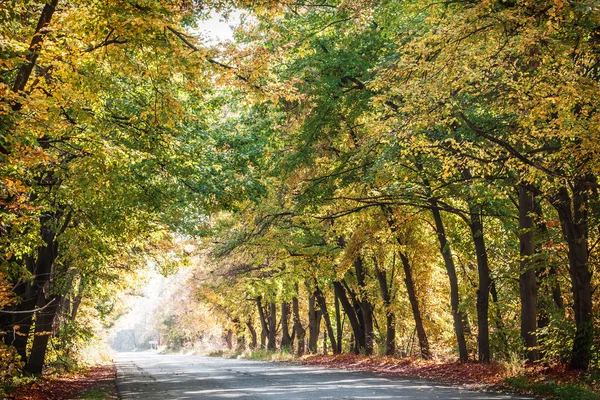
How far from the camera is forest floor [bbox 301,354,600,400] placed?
10.9m

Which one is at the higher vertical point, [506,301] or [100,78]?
[100,78]

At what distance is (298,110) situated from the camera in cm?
1669

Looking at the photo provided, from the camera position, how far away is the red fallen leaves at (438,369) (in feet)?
47.5

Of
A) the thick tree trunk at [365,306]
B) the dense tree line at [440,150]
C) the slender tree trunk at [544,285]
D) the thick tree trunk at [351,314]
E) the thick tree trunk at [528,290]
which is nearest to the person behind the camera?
the dense tree line at [440,150]

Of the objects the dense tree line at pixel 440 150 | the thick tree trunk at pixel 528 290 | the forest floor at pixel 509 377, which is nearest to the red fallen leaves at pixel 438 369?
the forest floor at pixel 509 377

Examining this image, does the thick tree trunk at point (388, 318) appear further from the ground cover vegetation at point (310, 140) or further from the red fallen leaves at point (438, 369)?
the red fallen leaves at point (438, 369)

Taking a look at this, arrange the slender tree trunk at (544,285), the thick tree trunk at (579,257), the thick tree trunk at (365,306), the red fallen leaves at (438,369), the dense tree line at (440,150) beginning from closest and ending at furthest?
the dense tree line at (440,150) → the thick tree trunk at (579,257) → the red fallen leaves at (438,369) → the slender tree trunk at (544,285) → the thick tree trunk at (365,306)

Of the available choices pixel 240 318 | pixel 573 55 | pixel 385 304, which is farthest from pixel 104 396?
pixel 240 318

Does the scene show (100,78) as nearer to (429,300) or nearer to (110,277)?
(110,277)

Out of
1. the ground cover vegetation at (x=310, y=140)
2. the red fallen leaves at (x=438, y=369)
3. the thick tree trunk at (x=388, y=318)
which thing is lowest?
the red fallen leaves at (x=438, y=369)

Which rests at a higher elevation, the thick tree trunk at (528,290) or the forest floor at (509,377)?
the thick tree trunk at (528,290)

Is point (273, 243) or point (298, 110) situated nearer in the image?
point (298, 110)

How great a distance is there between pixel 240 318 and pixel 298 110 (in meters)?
37.4

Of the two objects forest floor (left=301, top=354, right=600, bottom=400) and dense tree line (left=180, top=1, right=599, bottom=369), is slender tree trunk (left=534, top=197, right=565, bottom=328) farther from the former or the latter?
forest floor (left=301, top=354, right=600, bottom=400)
